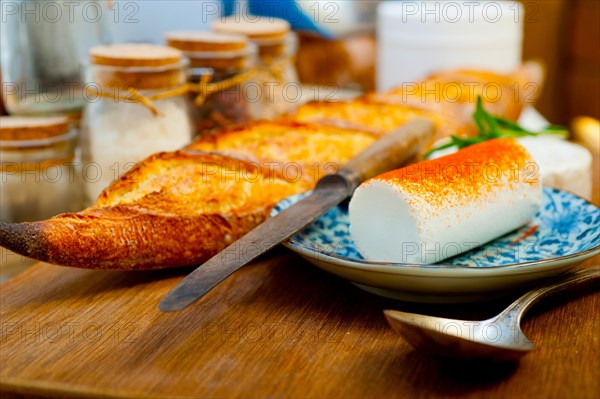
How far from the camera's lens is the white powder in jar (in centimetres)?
97

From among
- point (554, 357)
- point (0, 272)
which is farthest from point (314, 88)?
point (554, 357)

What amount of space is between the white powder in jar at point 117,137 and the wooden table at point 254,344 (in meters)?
0.21

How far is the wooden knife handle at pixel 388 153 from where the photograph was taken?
2.84ft

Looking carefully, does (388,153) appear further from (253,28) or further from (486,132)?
(253,28)

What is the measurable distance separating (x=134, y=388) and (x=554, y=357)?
1.13 ft

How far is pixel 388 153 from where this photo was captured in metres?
0.94

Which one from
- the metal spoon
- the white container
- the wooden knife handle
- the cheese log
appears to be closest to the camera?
the metal spoon

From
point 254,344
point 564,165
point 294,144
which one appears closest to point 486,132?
A: point 564,165

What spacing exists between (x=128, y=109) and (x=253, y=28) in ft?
1.21

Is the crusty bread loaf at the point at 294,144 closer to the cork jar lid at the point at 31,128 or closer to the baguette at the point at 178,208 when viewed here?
the baguette at the point at 178,208

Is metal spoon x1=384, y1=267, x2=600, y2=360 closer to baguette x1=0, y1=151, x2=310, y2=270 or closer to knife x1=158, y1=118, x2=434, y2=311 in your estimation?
knife x1=158, y1=118, x2=434, y2=311

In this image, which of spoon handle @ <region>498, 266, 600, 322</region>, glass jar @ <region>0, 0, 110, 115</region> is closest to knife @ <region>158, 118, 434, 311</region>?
spoon handle @ <region>498, 266, 600, 322</region>

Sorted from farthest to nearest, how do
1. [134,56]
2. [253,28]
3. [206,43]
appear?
[253,28]
[206,43]
[134,56]

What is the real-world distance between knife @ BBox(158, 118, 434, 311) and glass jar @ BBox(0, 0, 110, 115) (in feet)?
1.47
